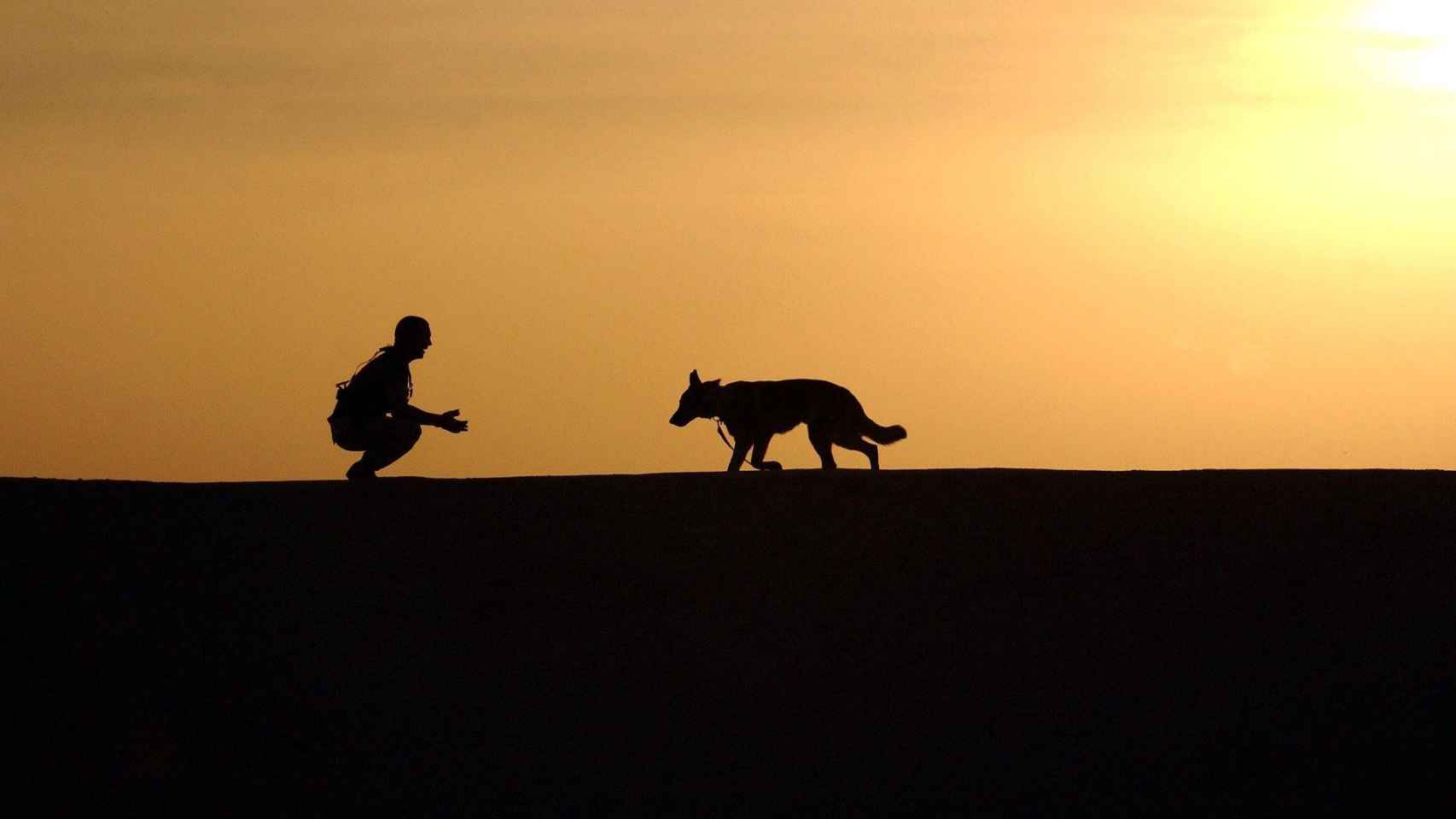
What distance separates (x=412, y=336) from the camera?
38.4 ft

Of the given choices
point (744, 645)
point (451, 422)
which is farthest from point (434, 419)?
point (744, 645)

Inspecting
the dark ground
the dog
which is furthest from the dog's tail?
the dark ground

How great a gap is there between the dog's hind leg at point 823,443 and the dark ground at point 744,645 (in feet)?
15.4

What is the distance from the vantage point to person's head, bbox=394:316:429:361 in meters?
11.7

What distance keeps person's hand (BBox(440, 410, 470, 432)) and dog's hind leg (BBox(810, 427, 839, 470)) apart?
4.83m

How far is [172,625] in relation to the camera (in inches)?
353

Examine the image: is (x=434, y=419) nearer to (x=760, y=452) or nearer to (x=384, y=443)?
(x=384, y=443)

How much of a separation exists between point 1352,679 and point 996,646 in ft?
5.10

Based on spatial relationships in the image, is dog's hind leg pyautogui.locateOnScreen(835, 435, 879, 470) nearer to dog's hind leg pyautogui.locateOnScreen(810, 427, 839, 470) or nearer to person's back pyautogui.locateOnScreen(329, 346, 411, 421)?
dog's hind leg pyautogui.locateOnScreen(810, 427, 839, 470)

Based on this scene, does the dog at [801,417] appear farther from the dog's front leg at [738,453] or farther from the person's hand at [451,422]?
the person's hand at [451,422]

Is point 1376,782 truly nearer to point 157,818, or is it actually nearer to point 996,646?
point 996,646

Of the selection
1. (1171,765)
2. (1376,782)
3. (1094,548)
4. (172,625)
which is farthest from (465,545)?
(1376,782)

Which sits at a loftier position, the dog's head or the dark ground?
the dog's head

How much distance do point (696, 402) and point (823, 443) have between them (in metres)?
1.90
